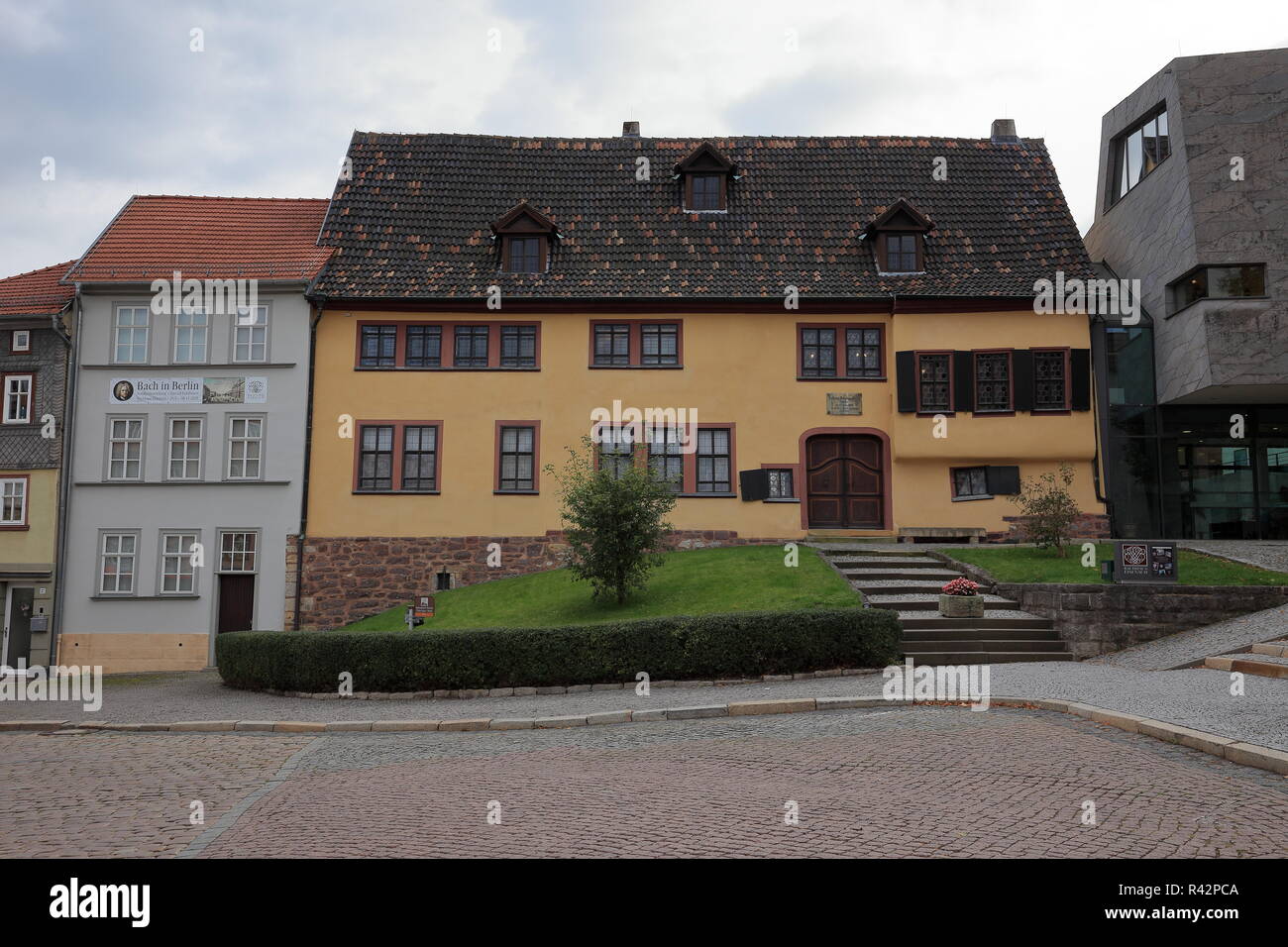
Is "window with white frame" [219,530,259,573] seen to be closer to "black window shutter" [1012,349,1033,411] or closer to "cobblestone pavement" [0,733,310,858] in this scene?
"cobblestone pavement" [0,733,310,858]

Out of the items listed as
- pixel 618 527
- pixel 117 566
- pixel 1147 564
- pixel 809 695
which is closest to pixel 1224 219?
pixel 1147 564

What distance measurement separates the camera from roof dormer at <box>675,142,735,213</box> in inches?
1196

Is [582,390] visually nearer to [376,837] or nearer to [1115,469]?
[1115,469]

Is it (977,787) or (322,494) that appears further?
(322,494)

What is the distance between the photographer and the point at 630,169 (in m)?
31.7

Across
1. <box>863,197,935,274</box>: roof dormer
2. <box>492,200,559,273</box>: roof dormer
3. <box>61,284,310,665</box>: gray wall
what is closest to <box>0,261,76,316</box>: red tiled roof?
<box>61,284,310,665</box>: gray wall

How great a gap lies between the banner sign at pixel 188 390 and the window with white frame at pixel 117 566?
12.1 feet

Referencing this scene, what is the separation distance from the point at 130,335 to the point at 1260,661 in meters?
27.1

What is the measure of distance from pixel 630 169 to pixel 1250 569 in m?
20.2

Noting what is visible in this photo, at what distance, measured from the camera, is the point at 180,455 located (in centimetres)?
2772

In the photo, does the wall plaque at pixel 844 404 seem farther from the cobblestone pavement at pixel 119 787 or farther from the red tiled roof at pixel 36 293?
the red tiled roof at pixel 36 293

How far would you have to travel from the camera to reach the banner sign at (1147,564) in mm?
18641

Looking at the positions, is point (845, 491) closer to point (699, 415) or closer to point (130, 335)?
point (699, 415)
